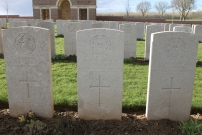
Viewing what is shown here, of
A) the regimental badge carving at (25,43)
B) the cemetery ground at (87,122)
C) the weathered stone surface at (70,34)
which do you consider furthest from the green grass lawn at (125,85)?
the regimental badge carving at (25,43)

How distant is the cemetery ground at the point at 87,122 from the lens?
11.4 ft

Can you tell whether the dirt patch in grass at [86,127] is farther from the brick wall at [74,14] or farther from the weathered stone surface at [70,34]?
the brick wall at [74,14]

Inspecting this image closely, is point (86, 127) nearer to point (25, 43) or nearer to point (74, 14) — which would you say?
point (25, 43)

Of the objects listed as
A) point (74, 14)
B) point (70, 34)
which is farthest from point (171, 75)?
point (74, 14)

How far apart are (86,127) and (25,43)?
1.69m

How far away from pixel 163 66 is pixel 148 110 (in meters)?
0.82

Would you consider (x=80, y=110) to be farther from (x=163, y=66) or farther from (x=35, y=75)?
(x=163, y=66)

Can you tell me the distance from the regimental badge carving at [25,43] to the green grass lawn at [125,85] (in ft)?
4.44

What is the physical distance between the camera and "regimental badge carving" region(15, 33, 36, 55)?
3.59 m

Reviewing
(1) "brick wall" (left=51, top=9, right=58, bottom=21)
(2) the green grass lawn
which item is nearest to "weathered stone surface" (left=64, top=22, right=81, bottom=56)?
(2) the green grass lawn

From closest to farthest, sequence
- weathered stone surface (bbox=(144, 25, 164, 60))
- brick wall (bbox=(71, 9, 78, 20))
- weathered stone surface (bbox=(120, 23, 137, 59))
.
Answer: weathered stone surface (bbox=(144, 25, 164, 60))
weathered stone surface (bbox=(120, 23, 137, 59))
brick wall (bbox=(71, 9, 78, 20))

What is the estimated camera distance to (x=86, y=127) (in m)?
3.62

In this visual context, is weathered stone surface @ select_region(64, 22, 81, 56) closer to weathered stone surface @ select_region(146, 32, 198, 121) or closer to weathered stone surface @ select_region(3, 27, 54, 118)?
weathered stone surface @ select_region(3, 27, 54, 118)

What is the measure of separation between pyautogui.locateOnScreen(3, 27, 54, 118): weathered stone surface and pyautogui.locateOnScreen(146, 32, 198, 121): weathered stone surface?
1.74 metres
